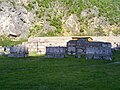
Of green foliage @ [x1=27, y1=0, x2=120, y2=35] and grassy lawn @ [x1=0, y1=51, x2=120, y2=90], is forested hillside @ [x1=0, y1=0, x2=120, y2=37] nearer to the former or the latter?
green foliage @ [x1=27, y1=0, x2=120, y2=35]

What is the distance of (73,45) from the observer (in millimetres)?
38625

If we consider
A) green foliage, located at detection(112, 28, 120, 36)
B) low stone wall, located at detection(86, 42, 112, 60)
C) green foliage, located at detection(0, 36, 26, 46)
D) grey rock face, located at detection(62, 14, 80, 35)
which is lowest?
low stone wall, located at detection(86, 42, 112, 60)

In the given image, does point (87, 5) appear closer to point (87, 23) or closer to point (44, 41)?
point (87, 23)

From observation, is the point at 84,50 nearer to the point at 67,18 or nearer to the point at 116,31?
the point at 67,18

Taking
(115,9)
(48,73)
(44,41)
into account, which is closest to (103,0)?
(115,9)

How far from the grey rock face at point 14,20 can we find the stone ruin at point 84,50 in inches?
1188

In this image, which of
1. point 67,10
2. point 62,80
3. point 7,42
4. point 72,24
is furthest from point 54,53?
point 67,10

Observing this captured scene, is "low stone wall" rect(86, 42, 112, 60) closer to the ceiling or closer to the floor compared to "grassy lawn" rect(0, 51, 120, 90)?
closer to the ceiling

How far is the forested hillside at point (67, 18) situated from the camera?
229 ft

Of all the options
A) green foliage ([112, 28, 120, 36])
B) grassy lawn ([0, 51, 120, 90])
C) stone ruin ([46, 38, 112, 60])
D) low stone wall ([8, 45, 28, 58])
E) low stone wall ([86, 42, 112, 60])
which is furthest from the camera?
green foliage ([112, 28, 120, 36])

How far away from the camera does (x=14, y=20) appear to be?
6756 cm

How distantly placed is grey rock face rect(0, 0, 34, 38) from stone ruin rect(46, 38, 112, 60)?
30.2m

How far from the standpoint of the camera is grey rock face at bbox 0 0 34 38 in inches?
2625

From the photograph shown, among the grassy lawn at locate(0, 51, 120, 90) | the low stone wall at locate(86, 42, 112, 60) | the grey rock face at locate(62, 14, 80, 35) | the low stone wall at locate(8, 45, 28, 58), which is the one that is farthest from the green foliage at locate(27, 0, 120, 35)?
the grassy lawn at locate(0, 51, 120, 90)
